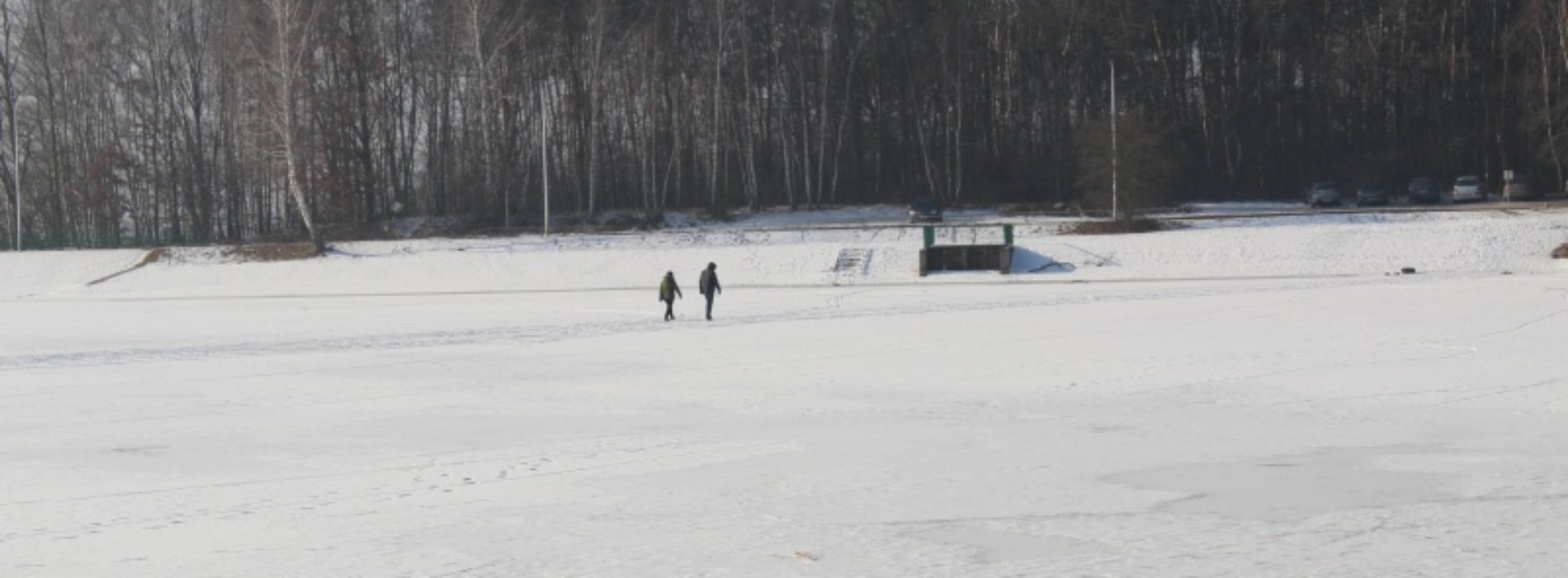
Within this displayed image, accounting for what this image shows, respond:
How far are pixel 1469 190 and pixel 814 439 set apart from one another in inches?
2232

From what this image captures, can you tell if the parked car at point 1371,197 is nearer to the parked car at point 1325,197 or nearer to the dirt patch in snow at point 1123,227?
the parked car at point 1325,197

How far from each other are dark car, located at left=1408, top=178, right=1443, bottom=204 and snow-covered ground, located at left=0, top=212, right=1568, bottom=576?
98.0 feet

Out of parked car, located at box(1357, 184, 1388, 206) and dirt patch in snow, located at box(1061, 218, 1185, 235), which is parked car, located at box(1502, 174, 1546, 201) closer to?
parked car, located at box(1357, 184, 1388, 206)

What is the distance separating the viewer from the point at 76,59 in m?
84.7

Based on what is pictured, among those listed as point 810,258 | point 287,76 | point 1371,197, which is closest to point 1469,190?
point 1371,197

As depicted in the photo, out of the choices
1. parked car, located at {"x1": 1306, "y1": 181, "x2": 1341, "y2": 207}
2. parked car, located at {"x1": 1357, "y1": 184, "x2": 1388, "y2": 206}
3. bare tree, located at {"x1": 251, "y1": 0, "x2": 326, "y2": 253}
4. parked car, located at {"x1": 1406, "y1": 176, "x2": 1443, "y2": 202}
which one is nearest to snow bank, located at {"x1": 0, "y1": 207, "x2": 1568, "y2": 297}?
bare tree, located at {"x1": 251, "y1": 0, "x2": 326, "y2": 253}

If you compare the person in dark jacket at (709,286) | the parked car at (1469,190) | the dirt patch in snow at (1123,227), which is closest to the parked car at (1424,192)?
the parked car at (1469,190)

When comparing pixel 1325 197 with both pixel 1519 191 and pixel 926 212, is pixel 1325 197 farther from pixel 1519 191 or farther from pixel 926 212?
pixel 926 212

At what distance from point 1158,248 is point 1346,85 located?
1194 inches

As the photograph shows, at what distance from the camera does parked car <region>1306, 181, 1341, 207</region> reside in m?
69.9

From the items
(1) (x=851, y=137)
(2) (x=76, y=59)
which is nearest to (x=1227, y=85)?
(1) (x=851, y=137)

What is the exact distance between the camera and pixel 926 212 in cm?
7056

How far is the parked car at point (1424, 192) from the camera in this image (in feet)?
227

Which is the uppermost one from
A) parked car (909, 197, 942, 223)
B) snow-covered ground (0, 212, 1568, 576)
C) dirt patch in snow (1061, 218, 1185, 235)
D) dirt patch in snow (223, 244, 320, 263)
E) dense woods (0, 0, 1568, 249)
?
dense woods (0, 0, 1568, 249)
